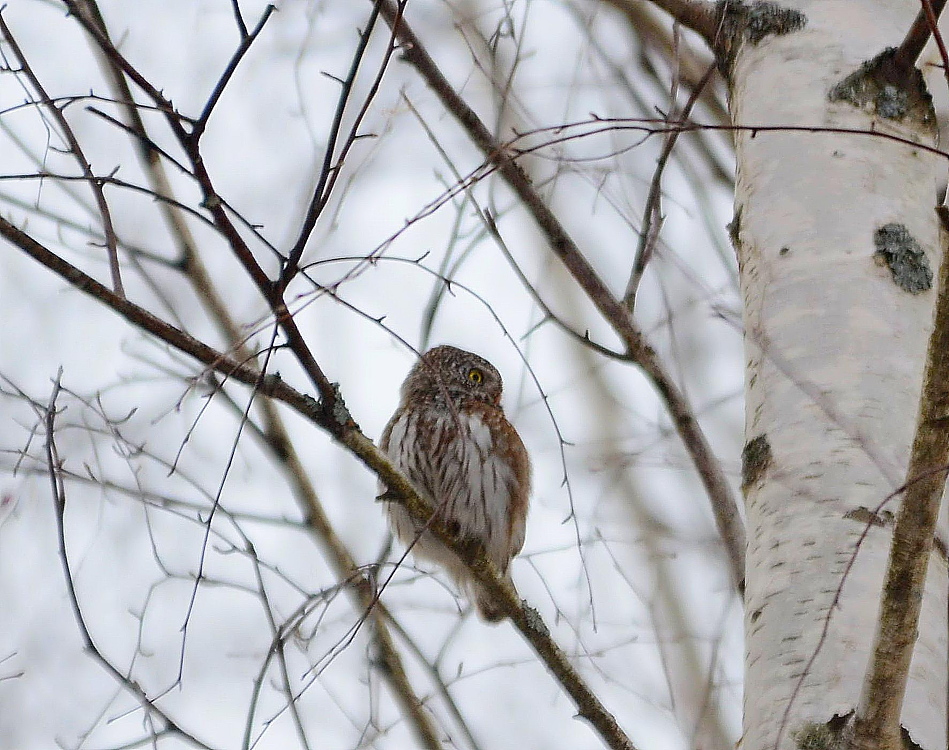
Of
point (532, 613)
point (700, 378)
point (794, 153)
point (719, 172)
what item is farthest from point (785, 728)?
point (700, 378)

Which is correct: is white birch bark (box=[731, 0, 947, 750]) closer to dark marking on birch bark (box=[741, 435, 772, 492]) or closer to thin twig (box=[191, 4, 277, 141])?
dark marking on birch bark (box=[741, 435, 772, 492])

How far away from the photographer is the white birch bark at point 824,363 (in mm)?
1872

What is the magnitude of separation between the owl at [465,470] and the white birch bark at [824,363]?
5.20 feet

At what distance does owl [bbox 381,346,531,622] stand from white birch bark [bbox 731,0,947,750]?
62.4 inches

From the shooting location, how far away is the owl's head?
170 inches

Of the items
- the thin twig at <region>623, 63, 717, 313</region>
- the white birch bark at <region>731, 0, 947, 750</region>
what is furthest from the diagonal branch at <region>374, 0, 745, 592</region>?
the white birch bark at <region>731, 0, 947, 750</region>

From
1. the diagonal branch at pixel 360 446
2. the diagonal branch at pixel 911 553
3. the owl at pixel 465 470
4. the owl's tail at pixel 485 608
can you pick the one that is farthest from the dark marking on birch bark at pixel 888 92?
the owl's tail at pixel 485 608

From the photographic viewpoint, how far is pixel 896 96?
95.0 inches

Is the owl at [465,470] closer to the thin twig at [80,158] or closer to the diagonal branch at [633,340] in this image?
the diagonal branch at [633,340]

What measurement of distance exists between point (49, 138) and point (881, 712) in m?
2.20

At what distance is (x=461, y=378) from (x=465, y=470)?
0.76 meters

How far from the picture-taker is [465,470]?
3.77 metres

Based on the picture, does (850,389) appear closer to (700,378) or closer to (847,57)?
(847,57)

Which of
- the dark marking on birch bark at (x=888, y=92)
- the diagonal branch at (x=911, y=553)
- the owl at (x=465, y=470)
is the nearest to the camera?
the diagonal branch at (x=911, y=553)
